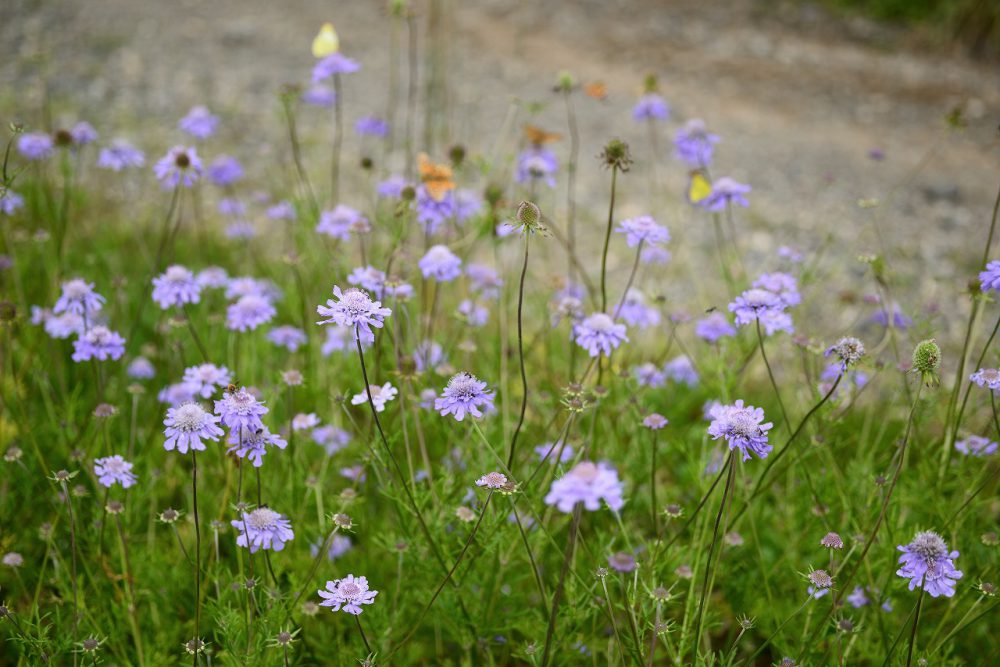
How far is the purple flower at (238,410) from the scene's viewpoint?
1649mm

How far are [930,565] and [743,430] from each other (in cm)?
48

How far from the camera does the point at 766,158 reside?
5809 mm

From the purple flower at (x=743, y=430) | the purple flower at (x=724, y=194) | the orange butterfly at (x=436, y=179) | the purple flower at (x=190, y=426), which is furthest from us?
the purple flower at (x=724, y=194)

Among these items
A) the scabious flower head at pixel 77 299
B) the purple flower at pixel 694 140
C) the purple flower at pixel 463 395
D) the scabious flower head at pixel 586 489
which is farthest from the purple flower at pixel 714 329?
the scabious flower head at pixel 77 299

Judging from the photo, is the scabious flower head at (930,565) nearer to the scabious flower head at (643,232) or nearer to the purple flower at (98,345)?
the scabious flower head at (643,232)

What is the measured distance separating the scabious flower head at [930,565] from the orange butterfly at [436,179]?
4.94 feet

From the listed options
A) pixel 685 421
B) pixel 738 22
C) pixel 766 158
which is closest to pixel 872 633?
pixel 685 421

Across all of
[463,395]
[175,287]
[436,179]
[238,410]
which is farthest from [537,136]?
[238,410]

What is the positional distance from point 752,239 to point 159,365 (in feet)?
10.5

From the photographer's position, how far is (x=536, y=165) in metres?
2.82

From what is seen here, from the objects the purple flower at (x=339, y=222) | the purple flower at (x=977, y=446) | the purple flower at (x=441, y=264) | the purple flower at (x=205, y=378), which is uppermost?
the purple flower at (x=977, y=446)

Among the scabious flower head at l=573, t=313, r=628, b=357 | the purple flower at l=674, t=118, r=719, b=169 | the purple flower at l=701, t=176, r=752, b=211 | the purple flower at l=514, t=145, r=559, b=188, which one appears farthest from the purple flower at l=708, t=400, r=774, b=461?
the purple flower at l=674, t=118, r=719, b=169

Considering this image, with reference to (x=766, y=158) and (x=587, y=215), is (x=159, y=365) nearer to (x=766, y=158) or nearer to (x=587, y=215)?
(x=587, y=215)

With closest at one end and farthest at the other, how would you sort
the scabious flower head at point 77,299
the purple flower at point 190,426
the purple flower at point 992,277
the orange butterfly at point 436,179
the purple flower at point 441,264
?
the purple flower at point 190,426 → the purple flower at point 992,277 → the scabious flower head at point 77,299 → the purple flower at point 441,264 → the orange butterfly at point 436,179
